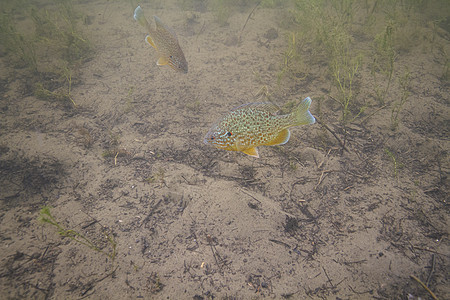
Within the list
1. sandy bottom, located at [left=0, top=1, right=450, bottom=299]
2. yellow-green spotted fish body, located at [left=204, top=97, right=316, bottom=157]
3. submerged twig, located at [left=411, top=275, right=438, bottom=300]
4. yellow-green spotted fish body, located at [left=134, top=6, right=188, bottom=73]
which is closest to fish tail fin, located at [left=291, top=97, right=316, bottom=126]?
yellow-green spotted fish body, located at [left=204, top=97, right=316, bottom=157]

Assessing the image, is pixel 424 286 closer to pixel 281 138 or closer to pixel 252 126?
pixel 281 138

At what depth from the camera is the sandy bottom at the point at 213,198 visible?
2422 mm

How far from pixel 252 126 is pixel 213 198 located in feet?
3.96

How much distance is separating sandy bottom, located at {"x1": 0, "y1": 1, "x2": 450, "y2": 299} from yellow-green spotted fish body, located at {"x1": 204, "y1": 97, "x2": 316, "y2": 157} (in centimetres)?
81

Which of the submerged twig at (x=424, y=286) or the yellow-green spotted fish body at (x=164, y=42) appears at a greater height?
the yellow-green spotted fish body at (x=164, y=42)

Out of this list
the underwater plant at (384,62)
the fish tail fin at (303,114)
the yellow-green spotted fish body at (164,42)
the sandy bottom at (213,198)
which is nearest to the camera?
the sandy bottom at (213,198)

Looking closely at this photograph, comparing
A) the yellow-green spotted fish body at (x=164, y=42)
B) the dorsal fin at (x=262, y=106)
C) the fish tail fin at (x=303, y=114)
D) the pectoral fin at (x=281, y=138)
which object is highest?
the yellow-green spotted fish body at (x=164, y=42)

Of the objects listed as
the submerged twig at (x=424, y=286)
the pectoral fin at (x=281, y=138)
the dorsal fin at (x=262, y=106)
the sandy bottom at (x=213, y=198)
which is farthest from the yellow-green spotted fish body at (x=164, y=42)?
the submerged twig at (x=424, y=286)

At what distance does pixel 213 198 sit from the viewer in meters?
3.20

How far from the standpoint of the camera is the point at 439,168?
348cm

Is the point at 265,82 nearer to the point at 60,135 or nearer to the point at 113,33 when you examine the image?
the point at 60,135

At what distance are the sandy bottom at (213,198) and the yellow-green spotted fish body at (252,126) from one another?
2.66 feet

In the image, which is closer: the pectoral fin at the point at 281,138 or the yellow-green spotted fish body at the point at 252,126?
the yellow-green spotted fish body at the point at 252,126

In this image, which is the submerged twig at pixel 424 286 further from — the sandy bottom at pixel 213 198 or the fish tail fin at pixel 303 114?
the fish tail fin at pixel 303 114
